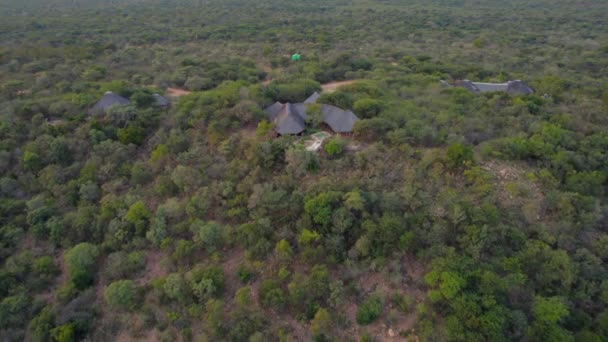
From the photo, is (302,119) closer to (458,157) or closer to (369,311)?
(458,157)

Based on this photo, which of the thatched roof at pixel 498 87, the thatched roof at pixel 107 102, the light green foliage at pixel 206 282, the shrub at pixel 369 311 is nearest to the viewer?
the shrub at pixel 369 311

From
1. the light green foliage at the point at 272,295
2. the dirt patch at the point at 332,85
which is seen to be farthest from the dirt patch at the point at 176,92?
the light green foliage at the point at 272,295

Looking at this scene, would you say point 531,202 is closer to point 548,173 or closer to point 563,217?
point 563,217

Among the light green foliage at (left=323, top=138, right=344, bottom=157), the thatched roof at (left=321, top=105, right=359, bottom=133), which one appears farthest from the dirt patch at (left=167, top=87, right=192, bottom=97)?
the light green foliage at (left=323, top=138, right=344, bottom=157)

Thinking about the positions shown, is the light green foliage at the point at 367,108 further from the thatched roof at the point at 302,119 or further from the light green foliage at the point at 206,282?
the light green foliage at the point at 206,282

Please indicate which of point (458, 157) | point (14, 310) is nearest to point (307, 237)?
point (458, 157)
